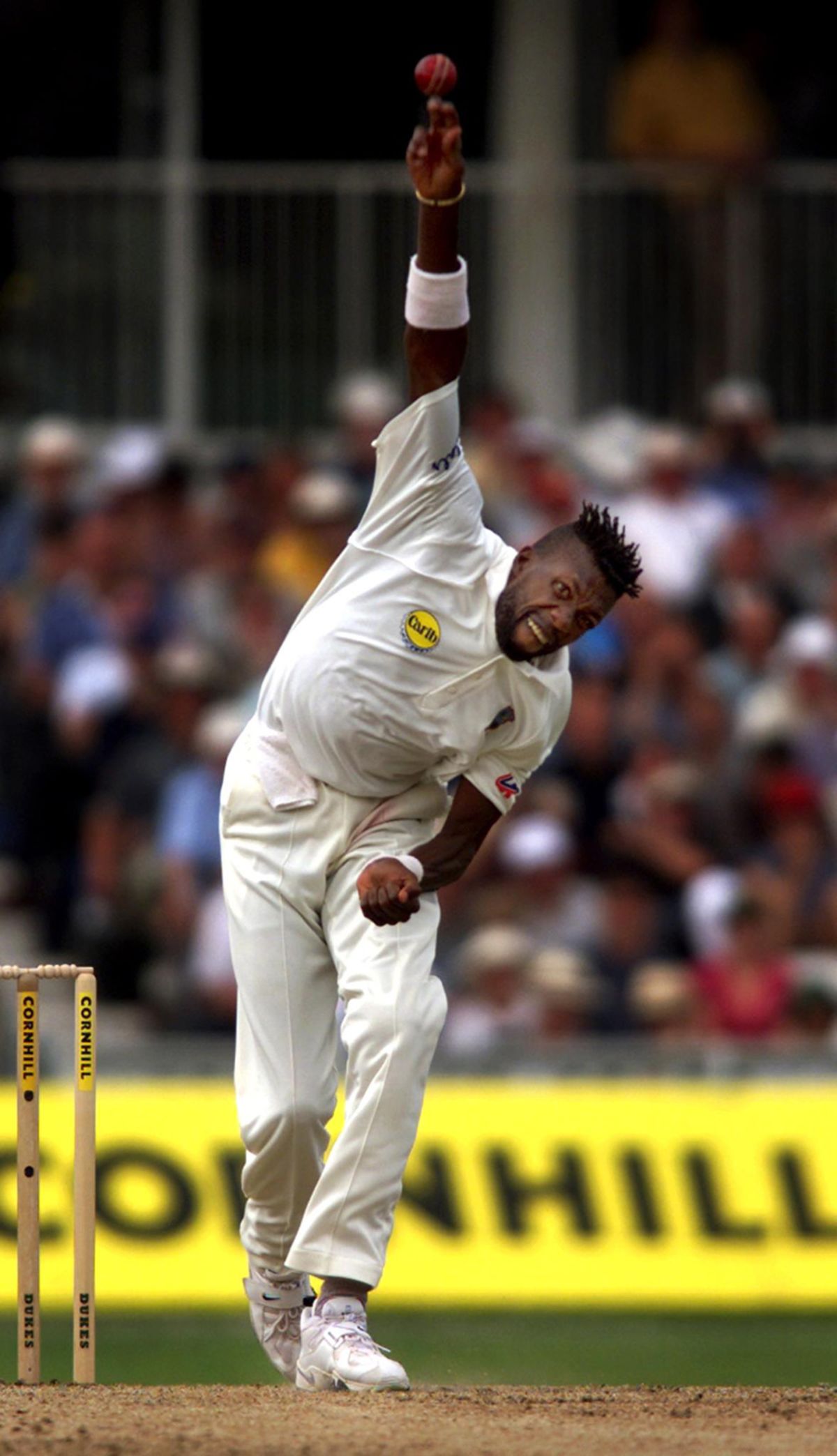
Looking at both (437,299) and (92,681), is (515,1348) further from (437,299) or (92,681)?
(437,299)

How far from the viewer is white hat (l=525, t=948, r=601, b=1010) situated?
11125 mm

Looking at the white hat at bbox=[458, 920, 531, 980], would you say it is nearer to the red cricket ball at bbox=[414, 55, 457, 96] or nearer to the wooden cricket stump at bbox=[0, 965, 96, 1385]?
the wooden cricket stump at bbox=[0, 965, 96, 1385]

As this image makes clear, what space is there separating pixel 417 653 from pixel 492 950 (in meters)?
4.66

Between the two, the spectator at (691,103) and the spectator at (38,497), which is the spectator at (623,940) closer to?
the spectator at (38,497)

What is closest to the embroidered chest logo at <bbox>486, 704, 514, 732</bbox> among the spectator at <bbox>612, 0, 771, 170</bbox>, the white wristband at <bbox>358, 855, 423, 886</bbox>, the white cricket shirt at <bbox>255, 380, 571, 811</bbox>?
the white cricket shirt at <bbox>255, 380, 571, 811</bbox>

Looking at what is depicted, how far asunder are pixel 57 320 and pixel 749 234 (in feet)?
11.9

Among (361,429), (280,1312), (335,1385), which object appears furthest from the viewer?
(361,429)

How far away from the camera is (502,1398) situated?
6.75 meters

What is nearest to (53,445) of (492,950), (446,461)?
(492,950)

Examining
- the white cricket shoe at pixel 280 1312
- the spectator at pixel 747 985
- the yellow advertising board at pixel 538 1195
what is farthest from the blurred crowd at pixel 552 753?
the white cricket shoe at pixel 280 1312

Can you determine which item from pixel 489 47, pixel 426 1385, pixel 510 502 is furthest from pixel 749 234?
pixel 426 1385

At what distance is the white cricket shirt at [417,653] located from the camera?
257 inches

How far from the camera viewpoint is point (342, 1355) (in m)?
6.53

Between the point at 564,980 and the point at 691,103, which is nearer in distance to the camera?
the point at 564,980
